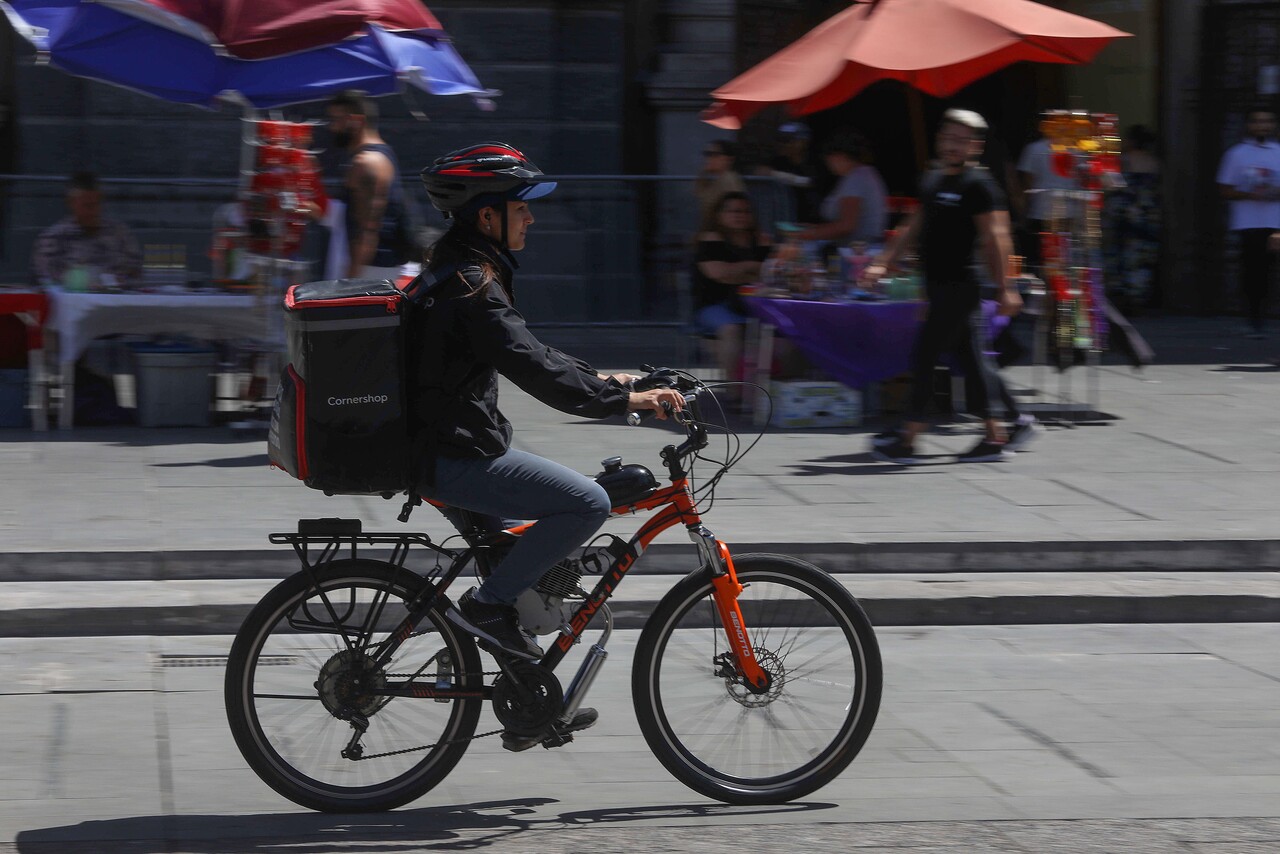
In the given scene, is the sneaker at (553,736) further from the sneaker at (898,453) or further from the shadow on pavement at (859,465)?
the sneaker at (898,453)

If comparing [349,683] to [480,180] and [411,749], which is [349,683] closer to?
[411,749]

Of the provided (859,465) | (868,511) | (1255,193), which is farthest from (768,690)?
(1255,193)

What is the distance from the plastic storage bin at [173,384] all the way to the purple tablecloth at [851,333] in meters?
3.22

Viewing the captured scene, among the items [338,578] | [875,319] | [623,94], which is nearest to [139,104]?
[623,94]

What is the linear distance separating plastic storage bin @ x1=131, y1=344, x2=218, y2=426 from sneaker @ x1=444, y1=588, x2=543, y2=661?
20.4 ft

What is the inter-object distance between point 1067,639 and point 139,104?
411 inches

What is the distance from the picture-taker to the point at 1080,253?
11047 millimetres

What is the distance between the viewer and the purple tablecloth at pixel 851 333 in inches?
419

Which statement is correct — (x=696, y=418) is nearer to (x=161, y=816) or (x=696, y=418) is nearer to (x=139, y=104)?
(x=161, y=816)

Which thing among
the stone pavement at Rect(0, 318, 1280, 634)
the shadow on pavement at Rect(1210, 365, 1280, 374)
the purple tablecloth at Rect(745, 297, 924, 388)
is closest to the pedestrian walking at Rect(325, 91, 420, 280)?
the stone pavement at Rect(0, 318, 1280, 634)

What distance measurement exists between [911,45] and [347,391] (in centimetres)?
717

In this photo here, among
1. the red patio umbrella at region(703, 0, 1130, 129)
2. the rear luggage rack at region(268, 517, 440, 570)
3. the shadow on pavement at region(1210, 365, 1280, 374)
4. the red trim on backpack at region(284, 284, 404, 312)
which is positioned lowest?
the shadow on pavement at region(1210, 365, 1280, 374)

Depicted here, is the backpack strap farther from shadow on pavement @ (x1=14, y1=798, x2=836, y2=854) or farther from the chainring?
shadow on pavement @ (x1=14, y1=798, x2=836, y2=854)

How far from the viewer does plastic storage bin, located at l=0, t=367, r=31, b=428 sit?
34.9 ft
